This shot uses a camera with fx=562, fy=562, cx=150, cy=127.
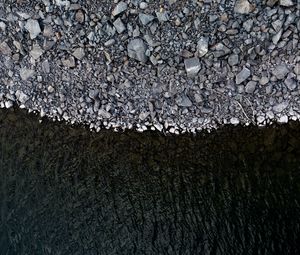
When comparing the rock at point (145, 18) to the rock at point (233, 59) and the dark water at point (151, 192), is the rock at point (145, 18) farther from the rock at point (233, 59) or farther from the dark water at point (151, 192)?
the dark water at point (151, 192)

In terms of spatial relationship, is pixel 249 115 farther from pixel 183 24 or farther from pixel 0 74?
pixel 0 74

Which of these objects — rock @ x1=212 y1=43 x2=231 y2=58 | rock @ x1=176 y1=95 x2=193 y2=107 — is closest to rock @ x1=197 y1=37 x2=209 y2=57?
rock @ x1=212 y1=43 x2=231 y2=58

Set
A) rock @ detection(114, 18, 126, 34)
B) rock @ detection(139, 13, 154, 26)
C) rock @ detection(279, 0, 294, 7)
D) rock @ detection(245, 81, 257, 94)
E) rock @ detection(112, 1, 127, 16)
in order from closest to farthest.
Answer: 1. rock @ detection(279, 0, 294, 7)
2. rock @ detection(245, 81, 257, 94)
3. rock @ detection(139, 13, 154, 26)
4. rock @ detection(112, 1, 127, 16)
5. rock @ detection(114, 18, 126, 34)

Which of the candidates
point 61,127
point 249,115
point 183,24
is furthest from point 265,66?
point 61,127

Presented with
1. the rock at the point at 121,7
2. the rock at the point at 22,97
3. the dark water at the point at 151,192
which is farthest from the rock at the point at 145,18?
the rock at the point at 22,97

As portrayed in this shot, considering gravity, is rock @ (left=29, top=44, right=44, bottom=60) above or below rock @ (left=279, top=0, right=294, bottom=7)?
below

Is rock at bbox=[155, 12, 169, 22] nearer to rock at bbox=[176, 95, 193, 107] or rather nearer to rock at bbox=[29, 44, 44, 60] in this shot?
rock at bbox=[176, 95, 193, 107]
